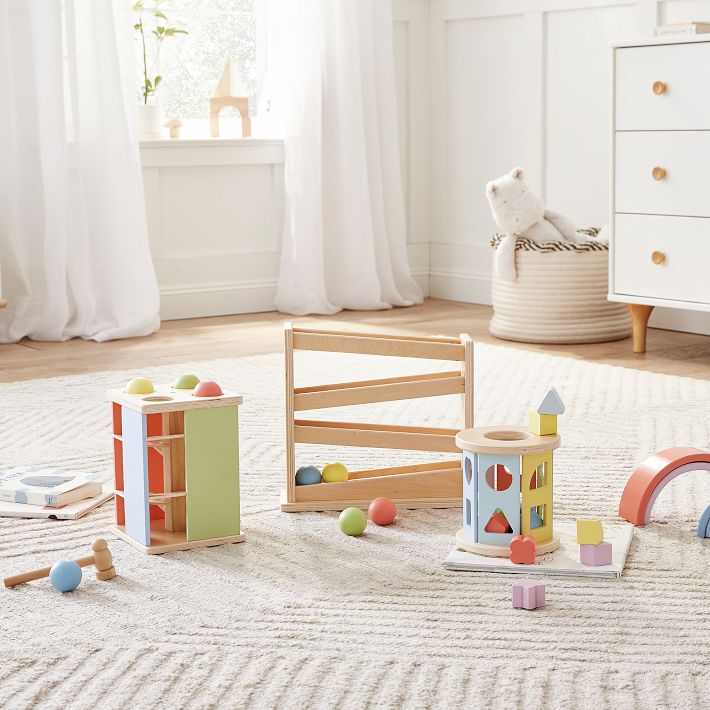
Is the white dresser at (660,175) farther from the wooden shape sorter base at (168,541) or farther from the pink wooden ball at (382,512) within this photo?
the wooden shape sorter base at (168,541)

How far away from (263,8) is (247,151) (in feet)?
1.89

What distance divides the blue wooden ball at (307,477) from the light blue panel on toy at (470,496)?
338 mm

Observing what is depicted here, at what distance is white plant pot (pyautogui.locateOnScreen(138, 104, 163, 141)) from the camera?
13.6ft

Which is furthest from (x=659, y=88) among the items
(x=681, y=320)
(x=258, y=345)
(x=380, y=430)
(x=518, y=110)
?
(x=380, y=430)

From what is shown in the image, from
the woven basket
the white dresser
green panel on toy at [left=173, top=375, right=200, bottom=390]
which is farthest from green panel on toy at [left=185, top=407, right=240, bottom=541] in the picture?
the woven basket

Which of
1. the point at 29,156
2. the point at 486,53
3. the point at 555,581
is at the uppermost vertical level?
the point at 486,53

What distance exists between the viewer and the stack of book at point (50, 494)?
6.22 ft

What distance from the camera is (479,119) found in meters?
4.46

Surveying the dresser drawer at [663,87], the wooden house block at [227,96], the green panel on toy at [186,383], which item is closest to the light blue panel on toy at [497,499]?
the green panel on toy at [186,383]

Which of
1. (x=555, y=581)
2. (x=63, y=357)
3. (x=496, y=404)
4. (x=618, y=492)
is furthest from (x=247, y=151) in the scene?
(x=555, y=581)

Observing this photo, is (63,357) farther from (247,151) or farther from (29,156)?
(247,151)

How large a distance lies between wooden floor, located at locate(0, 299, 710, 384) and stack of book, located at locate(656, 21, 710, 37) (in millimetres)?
884

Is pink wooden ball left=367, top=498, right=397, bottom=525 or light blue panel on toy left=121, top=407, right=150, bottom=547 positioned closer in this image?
light blue panel on toy left=121, top=407, right=150, bottom=547

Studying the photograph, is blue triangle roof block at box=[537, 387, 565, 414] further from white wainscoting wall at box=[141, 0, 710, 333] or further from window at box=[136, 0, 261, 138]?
window at box=[136, 0, 261, 138]
